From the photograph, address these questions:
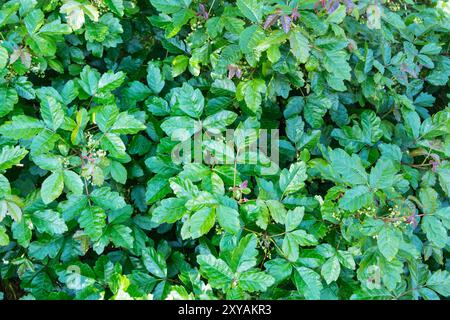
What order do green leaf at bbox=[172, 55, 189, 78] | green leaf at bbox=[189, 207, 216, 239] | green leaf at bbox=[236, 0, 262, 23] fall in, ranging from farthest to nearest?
green leaf at bbox=[172, 55, 189, 78]
green leaf at bbox=[236, 0, 262, 23]
green leaf at bbox=[189, 207, 216, 239]

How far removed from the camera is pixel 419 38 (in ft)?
7.34

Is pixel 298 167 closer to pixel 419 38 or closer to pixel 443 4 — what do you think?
pixel 419 38

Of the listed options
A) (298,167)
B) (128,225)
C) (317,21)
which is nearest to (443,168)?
(298,167)

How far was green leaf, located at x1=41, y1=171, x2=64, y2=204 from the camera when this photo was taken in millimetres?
1570

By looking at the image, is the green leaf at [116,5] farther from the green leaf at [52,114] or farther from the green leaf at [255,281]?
the green leaf at [255,281]

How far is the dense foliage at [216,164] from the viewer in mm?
1591

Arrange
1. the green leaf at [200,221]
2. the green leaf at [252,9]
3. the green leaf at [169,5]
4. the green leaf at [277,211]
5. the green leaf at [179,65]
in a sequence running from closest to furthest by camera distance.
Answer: the green leaf at [200,221] < the green leaf at [277,211] < the green leaf at [252,9] < the green leaf at [169,5] < the green leaf at [179,65]

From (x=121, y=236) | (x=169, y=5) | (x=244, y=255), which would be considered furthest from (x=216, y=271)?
(x=169, y=5)

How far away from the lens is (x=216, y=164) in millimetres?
1742

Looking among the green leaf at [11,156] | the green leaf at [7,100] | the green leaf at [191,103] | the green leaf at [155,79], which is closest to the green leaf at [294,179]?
the green leaf at [191,103]

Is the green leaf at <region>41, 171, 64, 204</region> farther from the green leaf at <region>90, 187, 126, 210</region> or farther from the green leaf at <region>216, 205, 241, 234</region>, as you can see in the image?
the green leaf at <region>216, 205, 241, 234</region>

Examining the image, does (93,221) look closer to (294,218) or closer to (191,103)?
(191,103)

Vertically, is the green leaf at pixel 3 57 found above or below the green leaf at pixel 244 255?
above

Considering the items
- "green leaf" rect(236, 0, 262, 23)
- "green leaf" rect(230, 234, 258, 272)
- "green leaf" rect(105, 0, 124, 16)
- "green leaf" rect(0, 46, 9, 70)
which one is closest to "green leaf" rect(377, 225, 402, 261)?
"green leaf" rect(230, 234, 258, 272)
